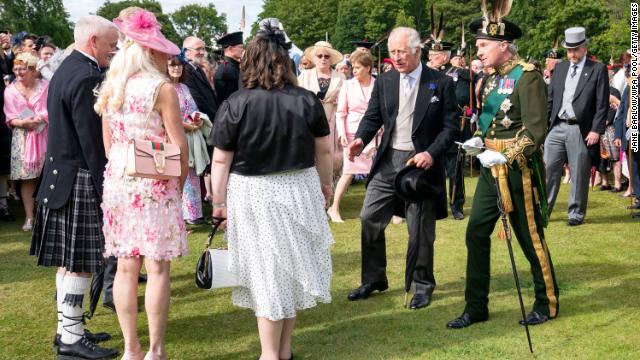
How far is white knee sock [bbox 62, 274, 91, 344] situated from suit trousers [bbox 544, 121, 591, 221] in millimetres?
6402

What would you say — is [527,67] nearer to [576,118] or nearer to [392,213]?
[392,213]

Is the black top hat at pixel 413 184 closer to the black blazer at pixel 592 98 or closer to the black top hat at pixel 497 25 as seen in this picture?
the black top hat at pixel 497 25

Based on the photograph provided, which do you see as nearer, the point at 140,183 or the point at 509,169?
the point at 140,183

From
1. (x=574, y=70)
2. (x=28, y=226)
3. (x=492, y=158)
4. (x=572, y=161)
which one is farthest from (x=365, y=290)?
(x=28, y=226)

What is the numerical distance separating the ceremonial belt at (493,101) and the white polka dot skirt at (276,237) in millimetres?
1676

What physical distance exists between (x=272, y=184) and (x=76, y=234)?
1426mm

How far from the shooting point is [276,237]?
4.40 meters

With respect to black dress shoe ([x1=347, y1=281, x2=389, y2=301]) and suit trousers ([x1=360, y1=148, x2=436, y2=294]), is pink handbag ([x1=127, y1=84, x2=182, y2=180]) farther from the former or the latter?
black dress shoe ([x1=347, y1=281, x2=389, y2=301])

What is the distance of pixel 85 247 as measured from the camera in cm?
479

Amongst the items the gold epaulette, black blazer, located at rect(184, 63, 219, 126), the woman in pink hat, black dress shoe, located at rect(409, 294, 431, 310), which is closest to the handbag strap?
the woman in pink hat

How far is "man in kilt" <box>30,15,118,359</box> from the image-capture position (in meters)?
4.62

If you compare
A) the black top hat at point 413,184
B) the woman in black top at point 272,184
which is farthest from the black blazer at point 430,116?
the woman in black top at point 272,184

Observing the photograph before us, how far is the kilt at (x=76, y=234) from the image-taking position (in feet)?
15.6

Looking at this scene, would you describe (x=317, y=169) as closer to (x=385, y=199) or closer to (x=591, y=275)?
(x=385, y=199)
